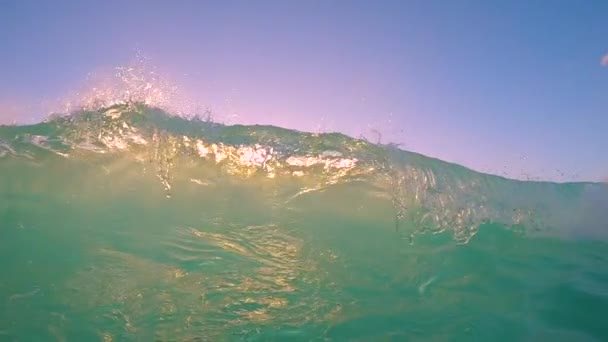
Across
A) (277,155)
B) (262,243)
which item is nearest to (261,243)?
(262,243)

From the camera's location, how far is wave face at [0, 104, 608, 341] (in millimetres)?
8375

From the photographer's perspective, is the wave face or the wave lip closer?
the wave face

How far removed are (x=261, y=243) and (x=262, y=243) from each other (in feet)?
0.05

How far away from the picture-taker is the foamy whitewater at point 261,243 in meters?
8.38

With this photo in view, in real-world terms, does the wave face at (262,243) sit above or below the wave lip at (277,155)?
below

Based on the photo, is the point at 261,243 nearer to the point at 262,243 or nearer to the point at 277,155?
the point at 262,243

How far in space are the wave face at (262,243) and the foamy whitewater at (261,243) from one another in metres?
0.02

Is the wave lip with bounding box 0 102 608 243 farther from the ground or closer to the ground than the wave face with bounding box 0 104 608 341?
farther from the ground

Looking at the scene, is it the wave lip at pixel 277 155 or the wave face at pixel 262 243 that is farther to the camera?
the wave lip at pixel 277 155

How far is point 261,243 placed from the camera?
884cm

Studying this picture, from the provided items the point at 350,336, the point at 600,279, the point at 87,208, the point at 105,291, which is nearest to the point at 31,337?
the point at 105,291

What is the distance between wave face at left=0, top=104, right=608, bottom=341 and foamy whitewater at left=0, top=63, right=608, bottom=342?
2cm

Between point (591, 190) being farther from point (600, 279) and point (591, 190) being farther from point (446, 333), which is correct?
point (446, 333)

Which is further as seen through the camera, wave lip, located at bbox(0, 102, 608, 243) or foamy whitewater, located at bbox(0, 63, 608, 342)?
wave lip, located at bbox(0, 102, 608, 243)
